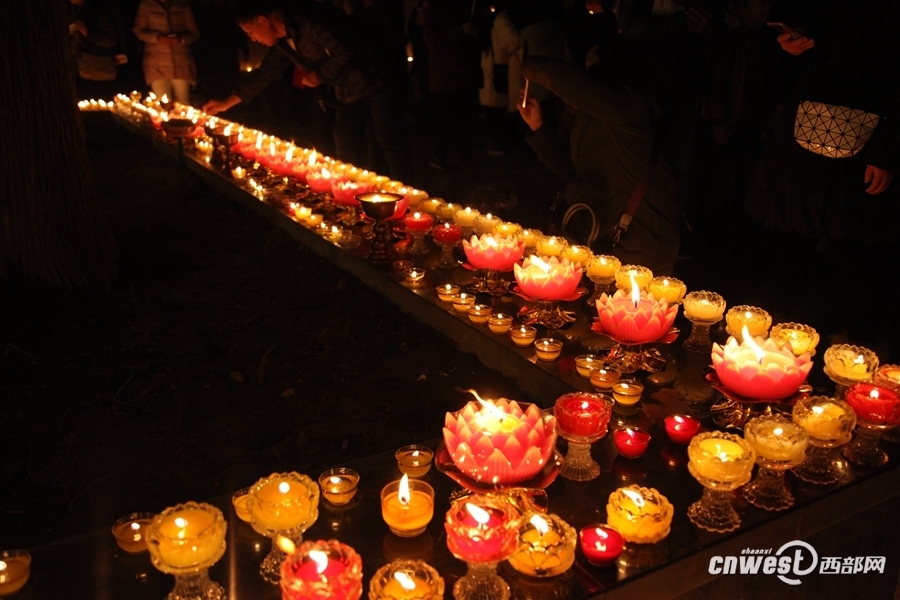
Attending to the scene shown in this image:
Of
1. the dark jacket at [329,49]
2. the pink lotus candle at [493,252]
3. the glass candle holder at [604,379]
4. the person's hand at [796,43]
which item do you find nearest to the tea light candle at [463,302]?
the pink lotus candle at [493,252]

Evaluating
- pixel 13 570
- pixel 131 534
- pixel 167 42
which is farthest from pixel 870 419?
pixel 167 42

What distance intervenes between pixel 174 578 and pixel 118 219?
5.45 m

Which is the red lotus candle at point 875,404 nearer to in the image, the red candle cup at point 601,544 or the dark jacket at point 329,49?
the red candle cup at point 601,544

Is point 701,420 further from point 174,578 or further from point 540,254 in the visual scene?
point 174,578

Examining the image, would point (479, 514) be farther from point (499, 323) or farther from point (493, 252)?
point (493, 252)

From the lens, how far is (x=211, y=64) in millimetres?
12453

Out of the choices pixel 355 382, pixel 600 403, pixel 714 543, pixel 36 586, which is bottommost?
pixel 355 382

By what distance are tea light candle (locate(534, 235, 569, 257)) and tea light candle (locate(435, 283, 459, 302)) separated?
49cm

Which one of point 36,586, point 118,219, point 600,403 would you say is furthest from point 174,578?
point 118,219

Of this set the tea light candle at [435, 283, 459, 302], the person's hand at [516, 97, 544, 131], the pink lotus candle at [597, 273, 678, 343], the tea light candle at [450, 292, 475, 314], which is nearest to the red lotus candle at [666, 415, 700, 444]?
the pink lotus candle at [597, 273, 678, 343]

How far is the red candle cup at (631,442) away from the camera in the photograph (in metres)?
2.29

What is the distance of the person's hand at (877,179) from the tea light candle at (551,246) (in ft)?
4.73

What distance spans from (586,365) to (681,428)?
0.58m

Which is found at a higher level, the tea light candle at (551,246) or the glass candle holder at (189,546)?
the glass candle holder at (189,546)
